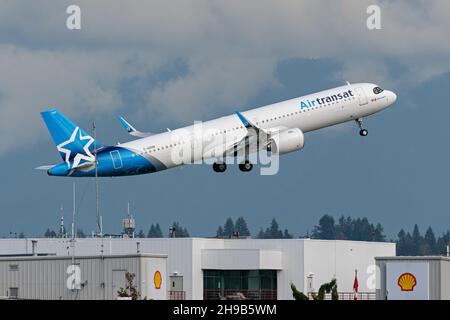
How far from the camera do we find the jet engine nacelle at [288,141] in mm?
104812

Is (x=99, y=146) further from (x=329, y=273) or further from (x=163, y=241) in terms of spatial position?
(x=329, y=273)

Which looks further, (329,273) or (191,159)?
(329,273)

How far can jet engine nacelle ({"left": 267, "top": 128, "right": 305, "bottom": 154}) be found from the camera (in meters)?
105

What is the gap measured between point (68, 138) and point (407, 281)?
38.5 metres

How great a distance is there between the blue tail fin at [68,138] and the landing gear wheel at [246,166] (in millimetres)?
16695

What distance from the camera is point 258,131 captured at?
347 feet

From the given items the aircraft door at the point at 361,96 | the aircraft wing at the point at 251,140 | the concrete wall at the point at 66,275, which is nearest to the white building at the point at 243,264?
the aircraft wing at the point at 251,140

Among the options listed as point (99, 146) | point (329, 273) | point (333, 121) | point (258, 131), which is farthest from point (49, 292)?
point (329, 273)

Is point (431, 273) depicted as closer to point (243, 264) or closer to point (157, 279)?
point (157, 279)

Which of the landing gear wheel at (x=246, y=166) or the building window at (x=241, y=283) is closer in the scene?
the landing gear wheel at (x=246, y=166)

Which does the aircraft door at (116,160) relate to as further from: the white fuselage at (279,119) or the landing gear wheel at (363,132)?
the landing gear wheel at (363,132)

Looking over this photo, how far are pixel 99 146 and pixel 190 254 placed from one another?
75.8 feet
